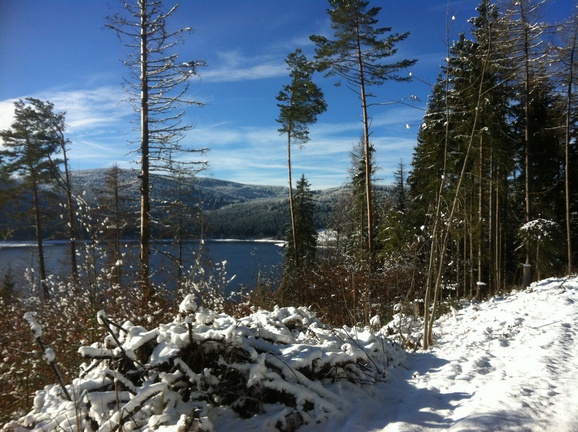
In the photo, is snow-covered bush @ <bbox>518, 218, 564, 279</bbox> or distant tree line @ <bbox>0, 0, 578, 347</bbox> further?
snow-covered bush @ <bbox>518, 218, 564, 279</bbox>

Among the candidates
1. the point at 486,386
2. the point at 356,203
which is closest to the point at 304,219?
the point at 356,203

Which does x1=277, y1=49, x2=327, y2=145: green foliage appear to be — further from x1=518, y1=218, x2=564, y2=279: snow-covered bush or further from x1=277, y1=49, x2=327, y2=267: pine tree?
x1=518, y1=218, x2=564, y2=279: snow-covered bush

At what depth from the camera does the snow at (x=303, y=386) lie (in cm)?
222

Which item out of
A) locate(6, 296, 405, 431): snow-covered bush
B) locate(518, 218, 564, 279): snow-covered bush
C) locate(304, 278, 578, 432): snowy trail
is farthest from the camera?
locate(518, 218, 564, 279): snow-covered bush

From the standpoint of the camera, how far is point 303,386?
8.50 feet

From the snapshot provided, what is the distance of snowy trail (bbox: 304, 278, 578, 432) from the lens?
2352 millimetres

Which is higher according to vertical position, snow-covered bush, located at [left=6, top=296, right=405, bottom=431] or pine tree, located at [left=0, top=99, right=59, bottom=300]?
pine tree, located at [left=0, top=99, right=59, bottom=300]

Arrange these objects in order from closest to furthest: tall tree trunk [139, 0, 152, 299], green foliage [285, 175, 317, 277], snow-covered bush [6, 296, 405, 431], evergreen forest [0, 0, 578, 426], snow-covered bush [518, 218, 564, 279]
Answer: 1. snow-covered bush [6, 296, 405, 431]
2. evergreen forest [0, 0, 578, 426]
3. tall tree trunk [139, 0, 152, 299]
4. snow-covered bush [518, 218, 564, 279]
5. green foliage [285, 175, 317, 277]

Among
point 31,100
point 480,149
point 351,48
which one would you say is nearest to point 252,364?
point 351,48

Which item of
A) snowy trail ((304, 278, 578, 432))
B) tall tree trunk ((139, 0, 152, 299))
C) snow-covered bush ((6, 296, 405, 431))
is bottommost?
snowy trail ((304, 278, 578, 432))

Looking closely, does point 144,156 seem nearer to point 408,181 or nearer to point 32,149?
point 32,149

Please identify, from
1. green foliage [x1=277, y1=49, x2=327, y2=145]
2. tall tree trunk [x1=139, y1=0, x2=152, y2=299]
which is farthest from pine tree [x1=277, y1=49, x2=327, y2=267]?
tall tree trunk [x1=139, y1=0, x2=152, y2=299]

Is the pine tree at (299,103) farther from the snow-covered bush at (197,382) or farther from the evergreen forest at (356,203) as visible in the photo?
the snow-covered bush at (197,382)

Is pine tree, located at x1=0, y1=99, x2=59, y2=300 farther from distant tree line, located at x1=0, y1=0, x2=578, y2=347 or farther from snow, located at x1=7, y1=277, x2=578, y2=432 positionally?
snow, located at x1=7, y1=277, x2=578, y2=432
